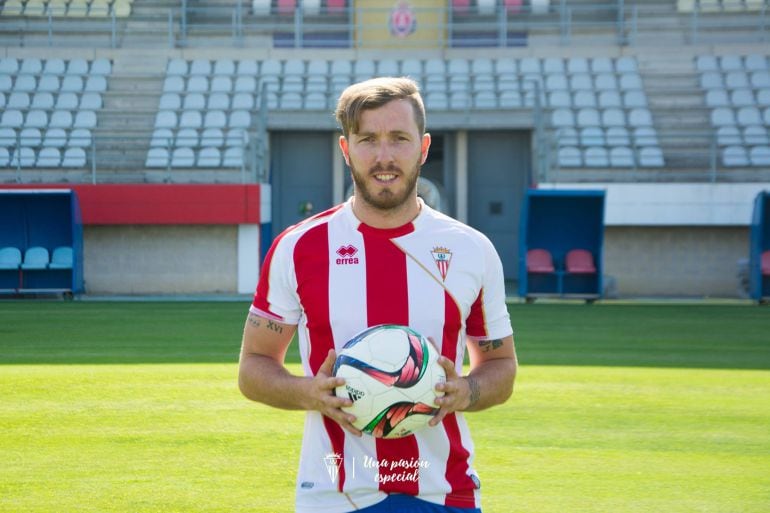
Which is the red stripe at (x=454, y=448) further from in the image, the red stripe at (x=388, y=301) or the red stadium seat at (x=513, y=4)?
the red stadium seat at (x=513, y=4)

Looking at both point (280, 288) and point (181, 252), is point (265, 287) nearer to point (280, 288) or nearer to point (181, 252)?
point (280, 288)

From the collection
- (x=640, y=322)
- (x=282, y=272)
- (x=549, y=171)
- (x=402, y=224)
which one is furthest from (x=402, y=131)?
(x=549, y=171)

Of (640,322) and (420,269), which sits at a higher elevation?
(420,269)

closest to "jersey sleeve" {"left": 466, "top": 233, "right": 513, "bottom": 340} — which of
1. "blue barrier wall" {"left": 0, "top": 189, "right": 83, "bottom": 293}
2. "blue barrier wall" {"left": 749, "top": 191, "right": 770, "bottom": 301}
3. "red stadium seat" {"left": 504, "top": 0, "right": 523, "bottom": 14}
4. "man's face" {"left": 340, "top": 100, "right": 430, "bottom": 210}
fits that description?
"man's face" {"left": 340, "top": 100, "right": 430, "bottom": 210}

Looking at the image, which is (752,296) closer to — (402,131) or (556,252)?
(556,252)

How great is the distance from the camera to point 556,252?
71.3 ft

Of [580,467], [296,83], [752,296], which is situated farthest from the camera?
[296,83]

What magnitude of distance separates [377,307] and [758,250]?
18.8 metres

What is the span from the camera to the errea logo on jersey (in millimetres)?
3182

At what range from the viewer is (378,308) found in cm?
312

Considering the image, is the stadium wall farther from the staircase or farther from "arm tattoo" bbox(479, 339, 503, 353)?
"arm tattoo" bbox(479, 339, 503, 353)

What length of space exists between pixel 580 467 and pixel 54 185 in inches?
671

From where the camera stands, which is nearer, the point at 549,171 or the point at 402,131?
the point at 402,131

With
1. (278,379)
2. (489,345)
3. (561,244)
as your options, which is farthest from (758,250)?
(278,379)
